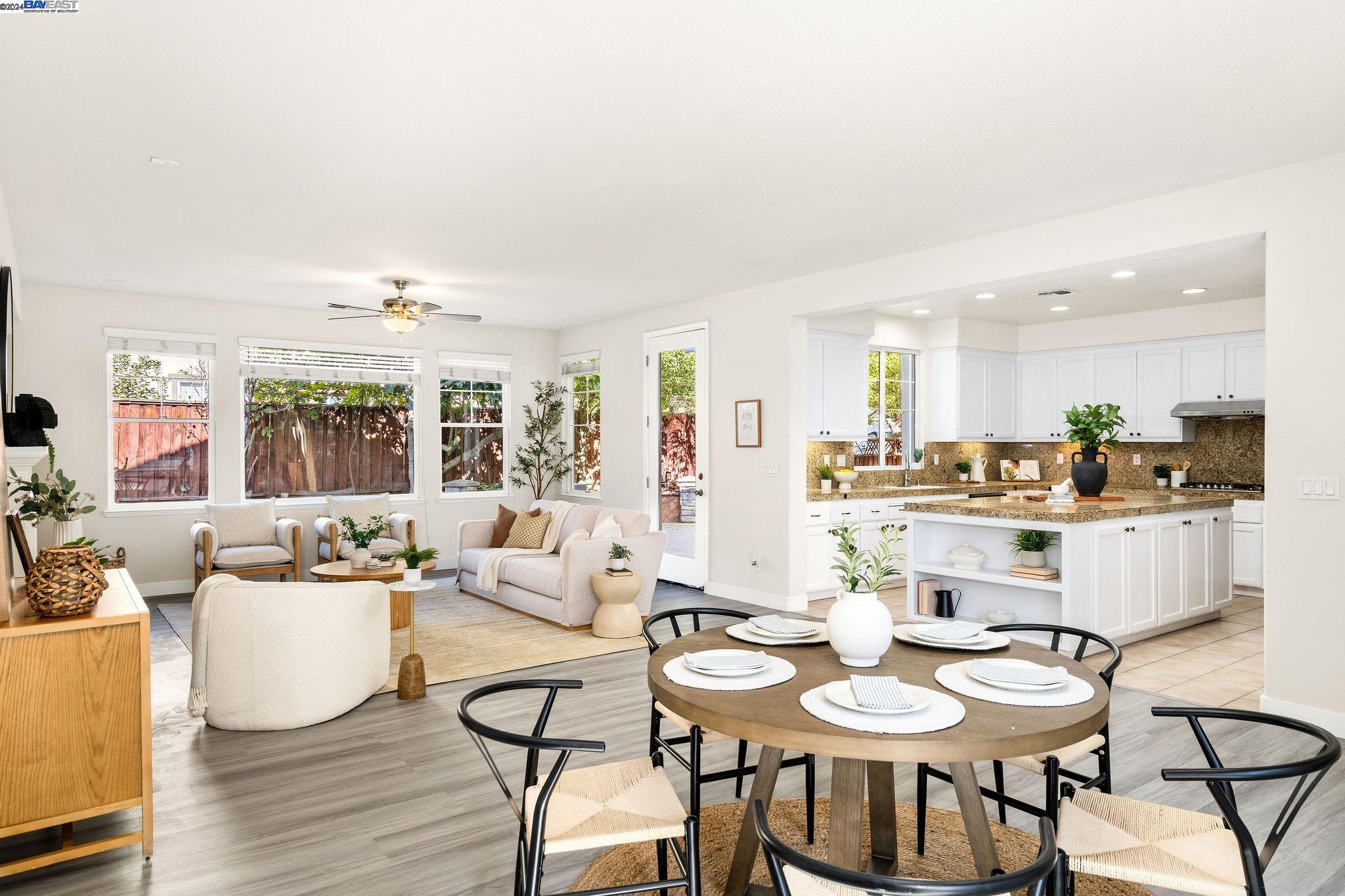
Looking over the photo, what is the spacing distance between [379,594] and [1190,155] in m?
4.30

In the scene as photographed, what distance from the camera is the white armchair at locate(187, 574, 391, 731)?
365 centimetres

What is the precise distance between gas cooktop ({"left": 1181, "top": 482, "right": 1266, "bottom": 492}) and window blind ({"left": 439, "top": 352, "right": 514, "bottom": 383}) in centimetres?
689

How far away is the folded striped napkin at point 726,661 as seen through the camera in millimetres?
2018

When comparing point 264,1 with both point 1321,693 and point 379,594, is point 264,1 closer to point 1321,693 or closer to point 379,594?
point 379,594

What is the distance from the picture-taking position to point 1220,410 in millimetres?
7172

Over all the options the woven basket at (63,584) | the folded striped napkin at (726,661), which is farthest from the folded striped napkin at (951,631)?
the woven basket at (63,584)

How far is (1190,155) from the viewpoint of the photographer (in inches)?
142

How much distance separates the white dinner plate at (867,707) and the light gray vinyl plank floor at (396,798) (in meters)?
1.18

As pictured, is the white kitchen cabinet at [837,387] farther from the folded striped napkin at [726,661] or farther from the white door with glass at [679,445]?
the folded striped napkin at [726,661]

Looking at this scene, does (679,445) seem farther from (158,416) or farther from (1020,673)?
(1020,673)

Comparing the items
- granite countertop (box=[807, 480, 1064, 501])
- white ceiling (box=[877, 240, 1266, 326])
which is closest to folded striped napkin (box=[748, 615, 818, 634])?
white ceiling (box=[877, 240, 1266, 326])

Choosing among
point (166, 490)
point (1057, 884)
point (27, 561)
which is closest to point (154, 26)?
point (27, 561)

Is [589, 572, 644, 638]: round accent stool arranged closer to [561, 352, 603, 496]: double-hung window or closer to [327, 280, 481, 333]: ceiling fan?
[327, 280, 481, 333]: ceiling fan

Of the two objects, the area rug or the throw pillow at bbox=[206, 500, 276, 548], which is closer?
the area rug
